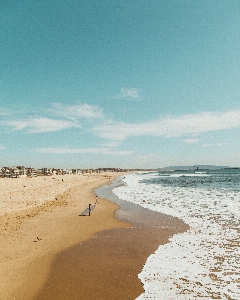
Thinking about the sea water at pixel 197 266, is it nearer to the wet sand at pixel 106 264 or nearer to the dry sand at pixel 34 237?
the wet sand at pixel 106 264

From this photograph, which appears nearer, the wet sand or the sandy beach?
the wet sand

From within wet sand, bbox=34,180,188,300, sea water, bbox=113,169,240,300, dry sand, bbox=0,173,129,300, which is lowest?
sea water, bbox=113,169,240,300

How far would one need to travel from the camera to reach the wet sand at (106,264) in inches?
265

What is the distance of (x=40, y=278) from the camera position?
24.7 feet

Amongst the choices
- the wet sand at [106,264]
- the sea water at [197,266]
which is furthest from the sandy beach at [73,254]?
the sea water at [197,266]

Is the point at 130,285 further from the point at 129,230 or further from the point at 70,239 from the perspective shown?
the point at 129,230

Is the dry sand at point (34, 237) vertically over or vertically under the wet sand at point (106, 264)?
over

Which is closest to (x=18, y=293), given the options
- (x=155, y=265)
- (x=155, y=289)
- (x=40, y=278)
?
(x=40, y=278)

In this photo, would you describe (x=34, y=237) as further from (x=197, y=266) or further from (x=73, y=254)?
(x=197, y=266)

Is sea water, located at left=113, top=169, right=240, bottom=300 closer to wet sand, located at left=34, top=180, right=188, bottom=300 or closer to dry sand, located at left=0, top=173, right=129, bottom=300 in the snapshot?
wet sand, located at left=34, top=180, right=188, bottom=300

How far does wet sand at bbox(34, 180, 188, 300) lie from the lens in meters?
6.73

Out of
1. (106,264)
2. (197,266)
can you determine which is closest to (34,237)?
(106,264)

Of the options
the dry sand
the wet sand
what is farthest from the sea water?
the dry sand

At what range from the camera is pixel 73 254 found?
961cm
